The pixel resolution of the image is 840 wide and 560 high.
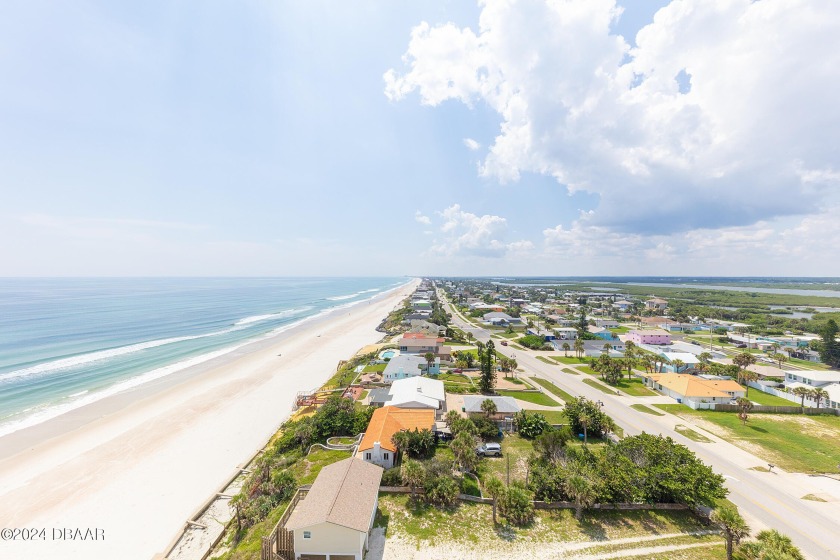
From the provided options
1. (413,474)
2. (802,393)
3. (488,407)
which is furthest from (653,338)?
(413,474)

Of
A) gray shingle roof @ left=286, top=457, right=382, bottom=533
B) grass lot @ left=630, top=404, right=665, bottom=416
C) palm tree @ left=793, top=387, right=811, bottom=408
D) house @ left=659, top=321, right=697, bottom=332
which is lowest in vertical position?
house @ left=659, top=321, right=697, bottom=332

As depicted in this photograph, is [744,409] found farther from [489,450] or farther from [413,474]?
[413,474]

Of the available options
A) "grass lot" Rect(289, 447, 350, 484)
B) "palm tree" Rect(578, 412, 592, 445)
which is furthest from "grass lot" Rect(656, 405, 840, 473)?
"grass lot" Rect(289, 447, 350, 484)

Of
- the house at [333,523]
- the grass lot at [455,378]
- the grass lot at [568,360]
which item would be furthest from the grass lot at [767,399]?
the house at [333,523]

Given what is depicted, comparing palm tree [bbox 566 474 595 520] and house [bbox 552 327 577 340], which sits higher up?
palm tree [bbox 566 474 595 520]

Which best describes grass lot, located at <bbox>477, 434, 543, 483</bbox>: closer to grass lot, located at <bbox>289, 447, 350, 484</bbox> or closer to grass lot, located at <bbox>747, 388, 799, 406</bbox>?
grass lot, located at <bbox>289, 447, 350, 484</bbox>

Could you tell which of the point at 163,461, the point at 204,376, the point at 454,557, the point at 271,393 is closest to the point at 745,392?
the point at 454,557

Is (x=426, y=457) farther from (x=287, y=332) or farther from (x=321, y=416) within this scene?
(x=287, y=332)
